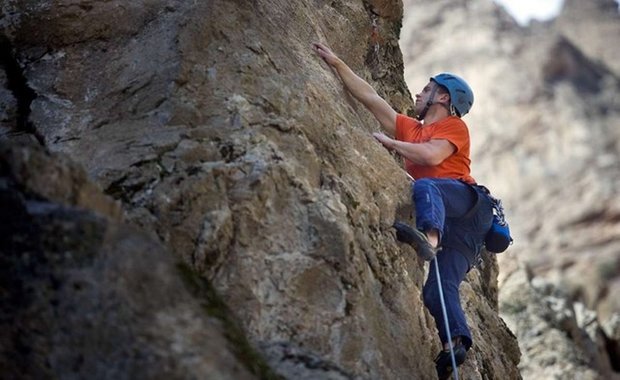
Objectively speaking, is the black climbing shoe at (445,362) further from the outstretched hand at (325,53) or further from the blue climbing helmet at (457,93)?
the outstretched hand at (325,53)

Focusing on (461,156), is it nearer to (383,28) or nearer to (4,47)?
(383,28)

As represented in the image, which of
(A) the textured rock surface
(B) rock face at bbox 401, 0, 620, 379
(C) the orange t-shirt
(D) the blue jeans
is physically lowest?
(A) the textured rock surface

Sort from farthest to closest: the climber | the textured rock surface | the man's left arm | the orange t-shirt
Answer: the orange t-shirt, the man's left arm, the climber, the textured rock surface

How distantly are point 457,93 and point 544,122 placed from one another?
31.1 metres

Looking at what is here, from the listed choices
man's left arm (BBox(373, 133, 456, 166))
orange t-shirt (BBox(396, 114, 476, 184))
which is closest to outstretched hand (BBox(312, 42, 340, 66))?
man's left arm (BBox(373, 133, 456, 166))

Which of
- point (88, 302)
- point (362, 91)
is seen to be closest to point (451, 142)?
point (362, 91)

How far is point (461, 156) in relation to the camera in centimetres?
643

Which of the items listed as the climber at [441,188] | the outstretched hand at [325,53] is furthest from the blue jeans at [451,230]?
the outstretched hand at [325,53]

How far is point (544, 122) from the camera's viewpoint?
3653 cm

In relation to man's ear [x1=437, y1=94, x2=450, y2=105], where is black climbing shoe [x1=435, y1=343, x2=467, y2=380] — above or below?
below

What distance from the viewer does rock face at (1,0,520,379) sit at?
10.1 ft

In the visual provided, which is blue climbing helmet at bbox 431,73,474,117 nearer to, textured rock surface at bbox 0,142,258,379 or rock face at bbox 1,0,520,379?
rock face at bbox 1,0,520,379

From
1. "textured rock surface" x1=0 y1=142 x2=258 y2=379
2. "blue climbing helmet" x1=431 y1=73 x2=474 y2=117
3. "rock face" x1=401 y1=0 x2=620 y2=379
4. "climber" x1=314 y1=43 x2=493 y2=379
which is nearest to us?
"textured rock surface" x1=0 y1=142 x2=258 y2=379

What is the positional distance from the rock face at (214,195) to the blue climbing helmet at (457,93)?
0.72 m
